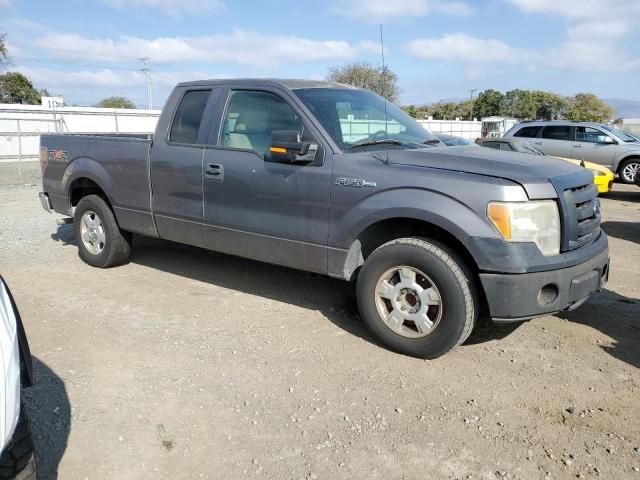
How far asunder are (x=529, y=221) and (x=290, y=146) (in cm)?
178

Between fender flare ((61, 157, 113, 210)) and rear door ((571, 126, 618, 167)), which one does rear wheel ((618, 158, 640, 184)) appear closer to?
rear door ((571, 126, 618, 167))

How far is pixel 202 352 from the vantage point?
411 centimetres

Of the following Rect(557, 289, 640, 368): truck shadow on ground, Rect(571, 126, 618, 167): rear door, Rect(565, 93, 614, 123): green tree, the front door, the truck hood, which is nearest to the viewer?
the truck hood

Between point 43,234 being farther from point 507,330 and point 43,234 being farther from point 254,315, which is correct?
point 507,330

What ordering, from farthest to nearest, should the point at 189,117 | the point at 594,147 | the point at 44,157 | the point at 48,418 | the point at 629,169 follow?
the point at 594,147, the point at 629,169, the point at 44,157, the point at 189,117, the point at 48,418

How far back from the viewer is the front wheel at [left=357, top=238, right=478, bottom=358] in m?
3.76

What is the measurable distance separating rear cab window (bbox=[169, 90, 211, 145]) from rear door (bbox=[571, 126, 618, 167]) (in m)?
12.9

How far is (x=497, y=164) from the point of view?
3.90m

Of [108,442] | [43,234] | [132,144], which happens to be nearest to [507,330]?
[108,442]

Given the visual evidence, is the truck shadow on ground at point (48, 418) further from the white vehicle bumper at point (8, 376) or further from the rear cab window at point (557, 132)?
the rear cab window at point (557, 132)

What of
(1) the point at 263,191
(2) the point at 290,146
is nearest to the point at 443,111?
(1) the point at 263,191

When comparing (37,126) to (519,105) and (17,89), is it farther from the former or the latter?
(519,105)

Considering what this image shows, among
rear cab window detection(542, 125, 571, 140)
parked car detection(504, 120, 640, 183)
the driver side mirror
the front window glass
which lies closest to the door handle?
the front window glass

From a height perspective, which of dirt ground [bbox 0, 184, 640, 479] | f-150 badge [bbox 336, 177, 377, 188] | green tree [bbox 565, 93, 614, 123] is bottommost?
dirt ground [bbox 0, 184, 640, 479]
